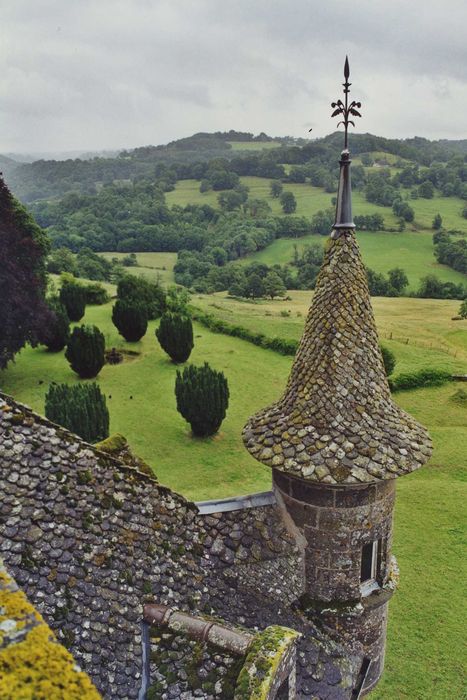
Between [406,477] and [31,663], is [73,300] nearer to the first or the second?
[406,477]

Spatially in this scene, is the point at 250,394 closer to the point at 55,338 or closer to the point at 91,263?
the point at 55,338

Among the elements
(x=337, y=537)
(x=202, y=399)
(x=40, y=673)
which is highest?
(x=40, y=673)

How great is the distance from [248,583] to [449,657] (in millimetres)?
7944

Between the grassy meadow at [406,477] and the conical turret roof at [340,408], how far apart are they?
699 centimetres

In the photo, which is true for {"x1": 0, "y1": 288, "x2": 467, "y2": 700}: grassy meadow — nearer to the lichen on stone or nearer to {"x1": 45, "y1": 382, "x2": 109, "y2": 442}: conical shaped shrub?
{"x1": 45, "y1": 382, "x2": 109, "y2": 442}: conical shaped shrub

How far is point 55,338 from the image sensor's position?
3225 centimetres

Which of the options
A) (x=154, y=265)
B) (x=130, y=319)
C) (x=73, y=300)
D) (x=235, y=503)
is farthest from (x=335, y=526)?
(x=154, y=265)

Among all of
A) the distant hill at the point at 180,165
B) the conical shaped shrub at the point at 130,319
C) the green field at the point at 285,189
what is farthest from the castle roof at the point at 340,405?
the distant hill at the point at 180,165

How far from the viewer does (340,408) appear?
7.12m

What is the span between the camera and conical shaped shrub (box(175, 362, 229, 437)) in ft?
75.4

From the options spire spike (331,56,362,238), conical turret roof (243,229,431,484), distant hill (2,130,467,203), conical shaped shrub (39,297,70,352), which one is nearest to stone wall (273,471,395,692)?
conical turret roof (243,229,431,484)

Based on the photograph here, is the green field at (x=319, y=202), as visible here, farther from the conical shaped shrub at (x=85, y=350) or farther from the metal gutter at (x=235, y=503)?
the metal gutter at (x=235, y=503)

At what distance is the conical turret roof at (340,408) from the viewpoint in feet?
22.4

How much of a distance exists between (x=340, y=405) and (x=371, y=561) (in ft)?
7.79
